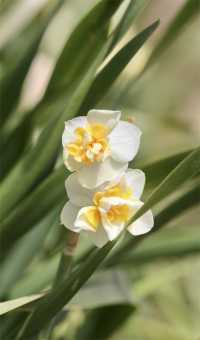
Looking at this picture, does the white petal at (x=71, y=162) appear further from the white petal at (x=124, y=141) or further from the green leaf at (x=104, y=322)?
the green leaf at (x=104, y=322)

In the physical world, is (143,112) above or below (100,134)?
below

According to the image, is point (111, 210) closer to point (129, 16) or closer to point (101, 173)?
point (101, 173)

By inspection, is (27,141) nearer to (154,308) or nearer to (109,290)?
(109,290)

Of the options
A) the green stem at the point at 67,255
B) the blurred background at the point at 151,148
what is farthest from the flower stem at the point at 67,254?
the blurred background at the point at 151,148

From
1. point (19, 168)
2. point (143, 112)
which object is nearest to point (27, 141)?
point (19, 168)

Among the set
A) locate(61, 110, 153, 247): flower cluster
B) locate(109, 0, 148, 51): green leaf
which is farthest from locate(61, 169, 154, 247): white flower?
locate(109, 0, 148, 51): green leaf

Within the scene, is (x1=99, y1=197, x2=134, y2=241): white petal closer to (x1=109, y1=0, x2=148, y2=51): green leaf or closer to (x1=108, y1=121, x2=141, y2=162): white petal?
(x1=108, y1=121, x2=141, y2=162): white petal

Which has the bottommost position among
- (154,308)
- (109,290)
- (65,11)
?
(154,308)
